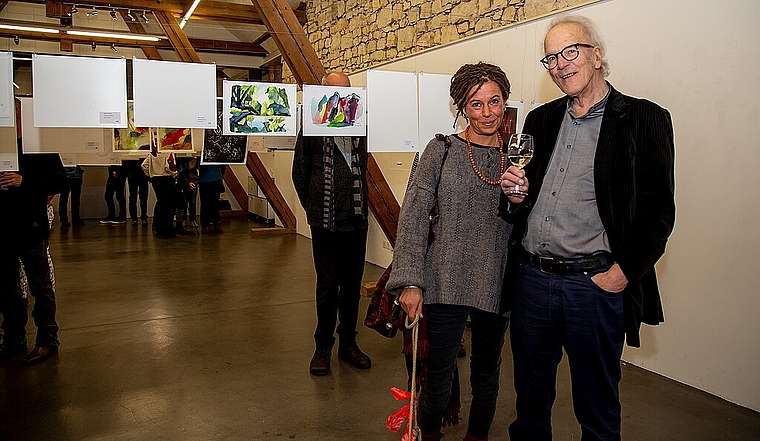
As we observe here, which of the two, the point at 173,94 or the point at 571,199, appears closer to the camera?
the point at 571,199

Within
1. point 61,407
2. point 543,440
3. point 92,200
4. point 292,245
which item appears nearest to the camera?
point 543,440

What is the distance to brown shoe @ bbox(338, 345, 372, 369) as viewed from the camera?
12.6ft

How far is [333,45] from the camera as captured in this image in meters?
8.73

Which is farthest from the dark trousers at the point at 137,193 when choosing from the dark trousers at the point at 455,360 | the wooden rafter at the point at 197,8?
the dark trousers at the point at 455,360

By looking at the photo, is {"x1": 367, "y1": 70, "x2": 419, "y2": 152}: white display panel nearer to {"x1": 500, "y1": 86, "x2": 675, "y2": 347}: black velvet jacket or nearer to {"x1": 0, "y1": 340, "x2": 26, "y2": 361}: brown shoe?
{"x1": 500, "y1": 86, "x2": 675, "y2": 347}: black velvet jacket

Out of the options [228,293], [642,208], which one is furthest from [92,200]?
[642,208]

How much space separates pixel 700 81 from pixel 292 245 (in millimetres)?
6161

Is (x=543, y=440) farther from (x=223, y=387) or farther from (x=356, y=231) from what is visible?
(x=223, y=387)

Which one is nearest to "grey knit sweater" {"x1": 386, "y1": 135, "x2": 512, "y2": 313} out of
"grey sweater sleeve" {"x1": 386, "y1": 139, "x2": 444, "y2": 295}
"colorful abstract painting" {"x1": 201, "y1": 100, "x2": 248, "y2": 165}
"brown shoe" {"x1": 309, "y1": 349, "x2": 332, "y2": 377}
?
"grey sweater sleeve" {"x1": 386, "y1": 139, "x2": 444, "y2": 295}

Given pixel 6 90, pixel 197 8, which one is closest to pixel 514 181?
pixel 6 90

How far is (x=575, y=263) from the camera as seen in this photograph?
1.97 meters

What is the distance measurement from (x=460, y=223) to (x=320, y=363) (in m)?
1.84

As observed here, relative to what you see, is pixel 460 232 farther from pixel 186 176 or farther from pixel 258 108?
pixel 186 176

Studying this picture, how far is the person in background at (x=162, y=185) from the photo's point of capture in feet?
29.3
